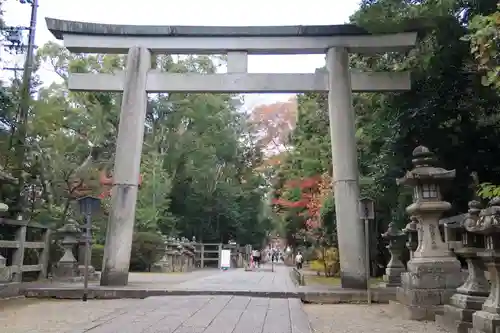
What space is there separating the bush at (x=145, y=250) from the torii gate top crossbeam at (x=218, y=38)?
35.5ft

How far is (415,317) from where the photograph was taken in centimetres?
737

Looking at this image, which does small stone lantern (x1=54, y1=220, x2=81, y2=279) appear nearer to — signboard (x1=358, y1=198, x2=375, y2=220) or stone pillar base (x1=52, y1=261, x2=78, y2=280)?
stone pillar base (x1=52, y1=261, x2=78, y2=280)

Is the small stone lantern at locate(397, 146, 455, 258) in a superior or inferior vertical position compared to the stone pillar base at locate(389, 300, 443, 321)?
superior

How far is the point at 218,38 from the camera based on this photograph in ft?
37.5

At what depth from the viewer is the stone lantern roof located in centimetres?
771

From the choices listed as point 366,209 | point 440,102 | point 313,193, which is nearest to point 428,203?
point 366,209

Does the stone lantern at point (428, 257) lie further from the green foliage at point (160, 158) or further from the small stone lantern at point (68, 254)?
the green foliage at point (160, 158)

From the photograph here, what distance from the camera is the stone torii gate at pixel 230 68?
11.1 m

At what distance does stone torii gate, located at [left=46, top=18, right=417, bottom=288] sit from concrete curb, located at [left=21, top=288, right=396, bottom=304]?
6.97 feet

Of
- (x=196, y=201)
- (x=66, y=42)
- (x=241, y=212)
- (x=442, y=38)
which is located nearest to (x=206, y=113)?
(x=196, y=201)

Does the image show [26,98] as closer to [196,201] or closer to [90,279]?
[90,279]

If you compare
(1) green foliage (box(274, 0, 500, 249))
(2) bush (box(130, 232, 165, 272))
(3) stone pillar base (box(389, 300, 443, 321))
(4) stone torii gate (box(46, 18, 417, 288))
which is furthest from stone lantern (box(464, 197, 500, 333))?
(2) bush (box(130, 232, 165, 272))

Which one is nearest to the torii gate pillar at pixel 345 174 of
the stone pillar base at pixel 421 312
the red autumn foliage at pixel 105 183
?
the stone pillar base at pixel 421 312

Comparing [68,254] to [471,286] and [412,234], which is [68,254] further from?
[471,286]
